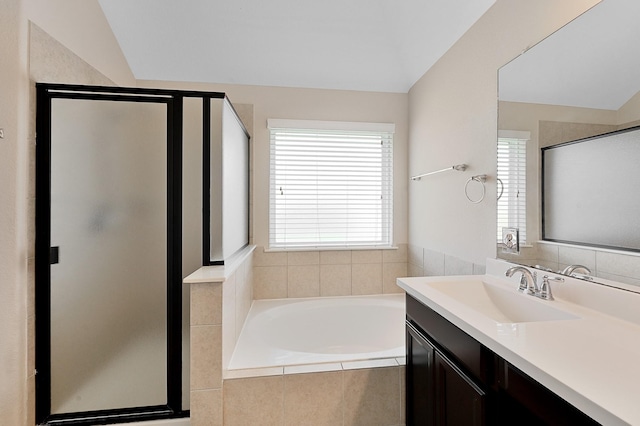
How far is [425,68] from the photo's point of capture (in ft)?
7.66

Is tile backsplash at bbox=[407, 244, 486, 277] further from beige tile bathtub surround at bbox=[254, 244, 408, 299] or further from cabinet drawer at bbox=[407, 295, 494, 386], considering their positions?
cabinet drawer at bbox=[407, 295, 494, 386]

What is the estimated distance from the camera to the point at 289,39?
2.28 m

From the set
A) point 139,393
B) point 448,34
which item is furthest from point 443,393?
point 448,34

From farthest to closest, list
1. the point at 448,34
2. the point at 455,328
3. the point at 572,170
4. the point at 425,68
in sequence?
1. the point at 425,68
2. the point at 448,34
3. the point at 572,170
4. the point at 455,328

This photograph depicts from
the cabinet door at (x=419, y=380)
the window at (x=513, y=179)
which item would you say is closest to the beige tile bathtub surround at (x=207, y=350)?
the cabinet door at (x=419, y=380)

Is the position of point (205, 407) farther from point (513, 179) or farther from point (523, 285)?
point (513, 179)

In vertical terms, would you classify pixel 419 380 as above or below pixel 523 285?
below

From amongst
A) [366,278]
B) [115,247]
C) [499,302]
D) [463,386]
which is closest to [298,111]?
[366,278]

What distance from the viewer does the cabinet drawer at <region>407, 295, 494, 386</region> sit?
0.90 meters

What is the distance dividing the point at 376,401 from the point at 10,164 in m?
2.20

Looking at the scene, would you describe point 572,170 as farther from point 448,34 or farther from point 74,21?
point 74,21

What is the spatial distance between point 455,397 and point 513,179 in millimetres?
1071

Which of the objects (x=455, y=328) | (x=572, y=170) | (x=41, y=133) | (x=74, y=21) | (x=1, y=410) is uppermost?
(x=74, y=21)

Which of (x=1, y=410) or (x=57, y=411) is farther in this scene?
(x=57, y=411)
